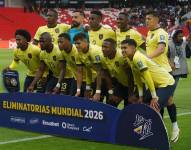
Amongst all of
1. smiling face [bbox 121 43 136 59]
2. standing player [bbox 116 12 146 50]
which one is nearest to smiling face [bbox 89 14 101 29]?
standing player [bbox 116 12 146 50]

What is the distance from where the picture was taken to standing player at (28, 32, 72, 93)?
35.4ft

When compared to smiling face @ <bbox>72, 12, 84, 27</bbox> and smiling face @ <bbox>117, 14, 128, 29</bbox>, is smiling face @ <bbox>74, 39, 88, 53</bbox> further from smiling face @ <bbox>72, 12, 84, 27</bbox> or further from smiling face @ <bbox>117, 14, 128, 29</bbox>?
smiling face @ <bbox>72, 12, 84, 27</bbox>

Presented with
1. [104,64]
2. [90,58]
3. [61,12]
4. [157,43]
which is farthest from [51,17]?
[61,12]

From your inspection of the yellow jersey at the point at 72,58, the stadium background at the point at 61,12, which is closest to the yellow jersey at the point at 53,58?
the yellow jersey at the point at 72,58

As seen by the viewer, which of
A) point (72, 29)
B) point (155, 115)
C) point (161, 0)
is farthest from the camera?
point (161, 0)

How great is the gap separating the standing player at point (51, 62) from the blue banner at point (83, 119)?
80 centimetres

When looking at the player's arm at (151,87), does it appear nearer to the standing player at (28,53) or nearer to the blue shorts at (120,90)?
the blue shorts at (120,90)

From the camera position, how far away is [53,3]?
59.6 metres

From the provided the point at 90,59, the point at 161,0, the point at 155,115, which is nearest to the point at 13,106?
the point at 90,59

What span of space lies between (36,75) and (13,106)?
85 centimetres

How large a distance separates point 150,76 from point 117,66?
47.6 inches

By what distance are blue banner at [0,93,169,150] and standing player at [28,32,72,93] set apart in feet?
2.61

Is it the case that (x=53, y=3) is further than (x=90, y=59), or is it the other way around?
(x=53, y=3)

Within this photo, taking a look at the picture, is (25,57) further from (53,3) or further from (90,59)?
(53,3)
